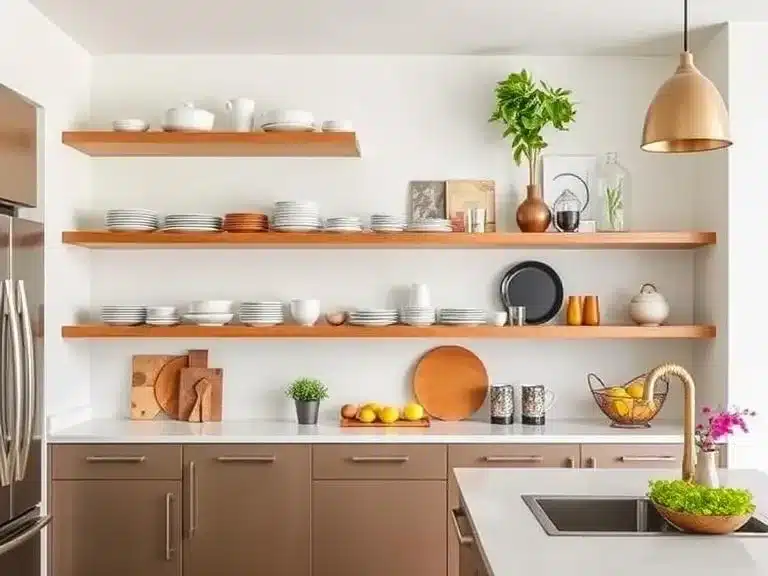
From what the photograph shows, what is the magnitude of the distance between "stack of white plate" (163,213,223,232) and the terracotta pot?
1.39 meters

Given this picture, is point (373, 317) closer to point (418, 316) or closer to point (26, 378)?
point (418, 316)

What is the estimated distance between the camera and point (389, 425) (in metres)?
4.40

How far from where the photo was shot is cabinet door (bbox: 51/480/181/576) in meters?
4.10

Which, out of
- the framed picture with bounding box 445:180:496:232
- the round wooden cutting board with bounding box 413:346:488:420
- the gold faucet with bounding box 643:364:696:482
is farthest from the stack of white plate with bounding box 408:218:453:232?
the gold faucet with bounding box 643:364:696:482

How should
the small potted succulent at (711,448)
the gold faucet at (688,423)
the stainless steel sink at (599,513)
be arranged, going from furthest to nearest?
1. the stainless steel sink at (599,513)
2. the gold faucet at (688,423)
3. the small potted succulent at (711,448)

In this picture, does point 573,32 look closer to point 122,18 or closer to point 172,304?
point 122,18

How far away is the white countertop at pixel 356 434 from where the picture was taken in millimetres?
4082

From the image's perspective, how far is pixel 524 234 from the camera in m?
4.33

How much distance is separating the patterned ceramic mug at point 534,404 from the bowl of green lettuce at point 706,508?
2.03m

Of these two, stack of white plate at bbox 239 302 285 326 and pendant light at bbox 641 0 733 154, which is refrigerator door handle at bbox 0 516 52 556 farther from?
pendant light at bbox 641 0 733 154

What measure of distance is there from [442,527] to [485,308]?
1094 millimetres

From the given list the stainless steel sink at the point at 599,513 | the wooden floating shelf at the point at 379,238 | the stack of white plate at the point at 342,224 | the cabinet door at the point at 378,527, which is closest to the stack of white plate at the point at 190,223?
the wooden floating shelf at the point at 379,238

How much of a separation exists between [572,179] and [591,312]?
0.64 meters

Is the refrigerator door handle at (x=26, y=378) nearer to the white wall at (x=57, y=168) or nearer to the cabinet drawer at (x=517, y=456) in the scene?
the white wall at (x=57, y=168)
